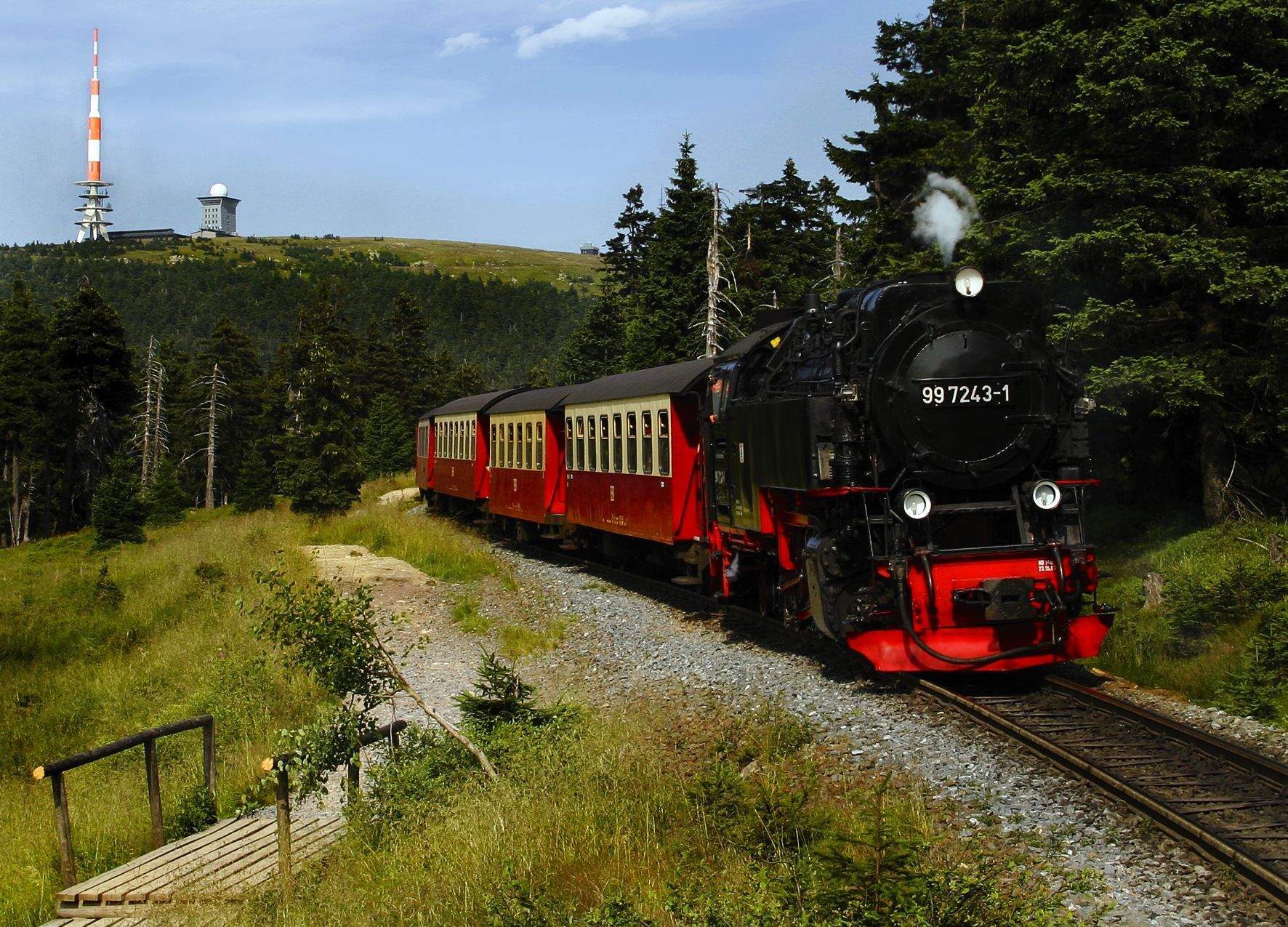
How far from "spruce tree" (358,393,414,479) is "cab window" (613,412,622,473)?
141 feet

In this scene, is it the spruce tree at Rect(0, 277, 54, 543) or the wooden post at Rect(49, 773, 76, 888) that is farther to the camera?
the spruce tree at Rect(0, 277, 54, 543)

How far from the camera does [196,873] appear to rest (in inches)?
277

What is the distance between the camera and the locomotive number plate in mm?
9164

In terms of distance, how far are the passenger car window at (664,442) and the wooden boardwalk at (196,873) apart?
8.19 metres

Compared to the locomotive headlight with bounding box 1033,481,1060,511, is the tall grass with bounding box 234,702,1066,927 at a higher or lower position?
lower

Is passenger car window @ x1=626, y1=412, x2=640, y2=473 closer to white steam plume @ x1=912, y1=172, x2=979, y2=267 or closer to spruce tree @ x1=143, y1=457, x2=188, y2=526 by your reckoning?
white steam plume @ x1=912, y1=172, x2=979, y2=267

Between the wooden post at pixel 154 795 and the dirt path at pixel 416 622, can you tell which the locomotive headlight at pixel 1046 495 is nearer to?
the dirt path at pixel 416 622

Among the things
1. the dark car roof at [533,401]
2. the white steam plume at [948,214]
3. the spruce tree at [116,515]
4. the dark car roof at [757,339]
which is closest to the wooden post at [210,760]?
the dark car roof at [757,339]

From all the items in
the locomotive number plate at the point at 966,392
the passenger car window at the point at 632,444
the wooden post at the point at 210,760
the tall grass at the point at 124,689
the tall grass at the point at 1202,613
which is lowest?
the tall grass at the point at 124,689

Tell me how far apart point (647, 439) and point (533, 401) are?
711 cm

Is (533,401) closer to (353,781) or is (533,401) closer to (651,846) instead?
(353,781)

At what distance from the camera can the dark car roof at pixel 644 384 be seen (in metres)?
14.8

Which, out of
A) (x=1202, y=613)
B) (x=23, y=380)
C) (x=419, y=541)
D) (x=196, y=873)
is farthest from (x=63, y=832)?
(x=23, y=380)

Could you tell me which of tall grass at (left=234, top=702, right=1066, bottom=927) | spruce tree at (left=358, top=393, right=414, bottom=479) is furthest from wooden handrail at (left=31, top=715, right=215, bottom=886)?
spruce tree at (left=358, top=393, right=414, bottom=479)
